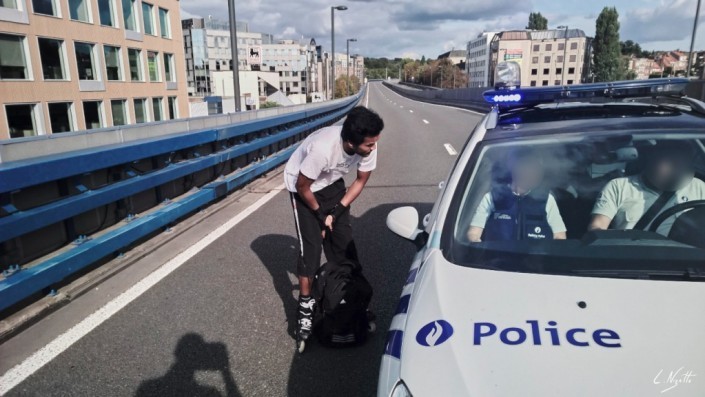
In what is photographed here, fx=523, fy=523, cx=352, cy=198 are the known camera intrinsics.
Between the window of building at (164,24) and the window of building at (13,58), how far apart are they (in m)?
17.6

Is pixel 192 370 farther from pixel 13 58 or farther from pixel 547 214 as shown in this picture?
pixel 13 58

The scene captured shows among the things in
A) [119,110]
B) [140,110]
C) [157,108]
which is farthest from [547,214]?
[157,108]

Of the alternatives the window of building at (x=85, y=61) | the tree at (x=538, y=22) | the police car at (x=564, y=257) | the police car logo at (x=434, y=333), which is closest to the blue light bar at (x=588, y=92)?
the police car at (x=564, y=257)

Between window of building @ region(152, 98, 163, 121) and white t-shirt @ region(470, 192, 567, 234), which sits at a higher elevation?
white t-shirt @ region(470, 192, 567, 234)

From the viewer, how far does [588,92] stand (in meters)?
3.34

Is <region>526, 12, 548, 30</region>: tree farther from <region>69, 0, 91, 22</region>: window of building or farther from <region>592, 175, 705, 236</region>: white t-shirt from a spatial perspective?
<region>592, 175, 705, 236</region>: white t-shirt

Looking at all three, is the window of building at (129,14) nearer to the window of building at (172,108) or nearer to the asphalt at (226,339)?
the window of building at (172,108)

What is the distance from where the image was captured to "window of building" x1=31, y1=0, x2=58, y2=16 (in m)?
32.4

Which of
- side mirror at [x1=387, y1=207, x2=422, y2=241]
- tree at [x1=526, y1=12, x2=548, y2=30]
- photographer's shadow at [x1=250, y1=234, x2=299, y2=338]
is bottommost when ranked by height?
photographer's shadow at [x1=250, y1=234, x2=299, y2=338]

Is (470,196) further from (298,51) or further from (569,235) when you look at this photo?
(298,51)

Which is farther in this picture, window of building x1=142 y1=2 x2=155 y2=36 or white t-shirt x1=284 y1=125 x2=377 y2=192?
window of building x1=142 y1=2 x2=155 y2=36

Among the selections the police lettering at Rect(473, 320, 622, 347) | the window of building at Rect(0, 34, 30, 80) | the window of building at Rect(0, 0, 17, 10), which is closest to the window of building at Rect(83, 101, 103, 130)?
the window of building at Rect(0, 34, 30, 80)

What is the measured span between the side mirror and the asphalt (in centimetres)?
94

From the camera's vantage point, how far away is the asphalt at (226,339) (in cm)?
311
